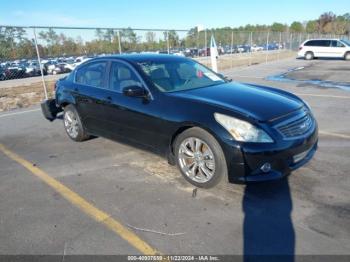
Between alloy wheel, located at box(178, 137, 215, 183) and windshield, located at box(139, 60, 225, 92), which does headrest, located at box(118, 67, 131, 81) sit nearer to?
windshield, located at box(139, 60, 225, 92)

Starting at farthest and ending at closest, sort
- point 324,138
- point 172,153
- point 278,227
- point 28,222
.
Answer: point 324,138
point 172,153
point 28,222
point 278,227

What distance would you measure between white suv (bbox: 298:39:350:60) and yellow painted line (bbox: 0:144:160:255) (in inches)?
1081

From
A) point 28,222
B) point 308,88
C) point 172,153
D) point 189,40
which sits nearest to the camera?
point 28,222

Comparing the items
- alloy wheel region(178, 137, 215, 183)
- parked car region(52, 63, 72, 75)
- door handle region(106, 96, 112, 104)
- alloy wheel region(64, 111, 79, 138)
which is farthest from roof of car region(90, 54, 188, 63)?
parked car region(52, 63, 72, 75)

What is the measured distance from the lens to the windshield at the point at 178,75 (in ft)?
14.8

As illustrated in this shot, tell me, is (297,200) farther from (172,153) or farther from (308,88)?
(308,88)

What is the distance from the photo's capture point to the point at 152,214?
3447 mm

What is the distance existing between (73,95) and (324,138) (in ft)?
14.4

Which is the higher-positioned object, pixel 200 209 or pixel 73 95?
pixel 73 95

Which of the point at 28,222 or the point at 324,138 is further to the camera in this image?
the point at 324,138

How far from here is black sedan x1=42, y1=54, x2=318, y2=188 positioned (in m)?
3.55

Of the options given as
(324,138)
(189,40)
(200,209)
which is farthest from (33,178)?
(189,40)

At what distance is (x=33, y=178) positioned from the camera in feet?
→ 14.8

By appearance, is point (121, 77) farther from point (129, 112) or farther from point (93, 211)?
point (93, 211)
